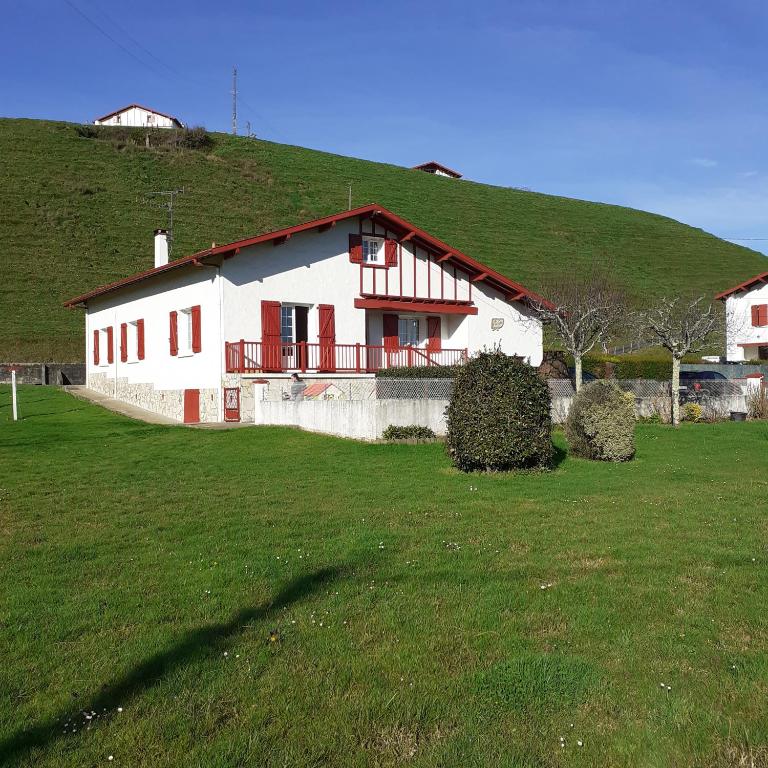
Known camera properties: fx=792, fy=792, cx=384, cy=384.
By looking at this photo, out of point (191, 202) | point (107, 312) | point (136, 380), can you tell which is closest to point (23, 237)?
point (191, 202)

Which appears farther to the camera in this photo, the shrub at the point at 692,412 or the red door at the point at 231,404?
the shrub at the point at 692,412

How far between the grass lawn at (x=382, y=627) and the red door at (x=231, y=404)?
10778 millimetres

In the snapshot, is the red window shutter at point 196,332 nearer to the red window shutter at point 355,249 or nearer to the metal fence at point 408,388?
the red window shutter at point 355,249

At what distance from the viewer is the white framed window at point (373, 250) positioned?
24.6 meters

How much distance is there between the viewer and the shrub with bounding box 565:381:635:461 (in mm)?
13109

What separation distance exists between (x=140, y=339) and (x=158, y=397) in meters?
2.68

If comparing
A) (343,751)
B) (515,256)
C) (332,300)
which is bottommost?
(343,751)

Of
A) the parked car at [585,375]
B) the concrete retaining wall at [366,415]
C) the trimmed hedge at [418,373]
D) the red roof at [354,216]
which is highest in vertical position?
the red roof at [354,216]

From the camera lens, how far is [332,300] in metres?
23.6

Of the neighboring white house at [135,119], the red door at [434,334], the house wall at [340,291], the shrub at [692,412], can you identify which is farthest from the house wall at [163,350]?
the neighboring white house at [135,119]

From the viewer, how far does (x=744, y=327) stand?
44500mm

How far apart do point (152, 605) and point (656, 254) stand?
68888mm

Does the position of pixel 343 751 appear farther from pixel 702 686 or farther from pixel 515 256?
pixel 515 256

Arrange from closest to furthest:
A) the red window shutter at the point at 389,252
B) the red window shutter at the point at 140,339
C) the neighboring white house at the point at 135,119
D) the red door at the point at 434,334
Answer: the red window shutter at the point at 389,252
the red window shutter at the point at 140,339
the red door at the point at 434,334
the neighboring white house at the point at 135,119
